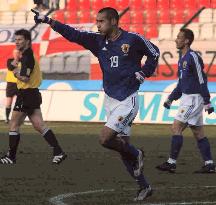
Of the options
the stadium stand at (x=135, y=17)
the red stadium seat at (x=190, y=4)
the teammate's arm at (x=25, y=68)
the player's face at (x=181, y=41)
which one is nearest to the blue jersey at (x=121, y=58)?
the player's face at (x=181, y=41)

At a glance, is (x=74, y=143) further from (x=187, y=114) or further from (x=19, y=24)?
(x=19, y=24)

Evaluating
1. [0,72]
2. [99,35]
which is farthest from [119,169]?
[0,72]

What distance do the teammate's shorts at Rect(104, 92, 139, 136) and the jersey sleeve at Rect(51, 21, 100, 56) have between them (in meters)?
0.60

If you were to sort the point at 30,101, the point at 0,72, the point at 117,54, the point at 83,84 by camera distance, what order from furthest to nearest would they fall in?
the point at 0,72, the point at 83,84, the point at 30,101, the point at 117,54

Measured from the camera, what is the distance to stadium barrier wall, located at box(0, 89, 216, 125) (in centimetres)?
2295

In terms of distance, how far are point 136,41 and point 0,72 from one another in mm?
19920

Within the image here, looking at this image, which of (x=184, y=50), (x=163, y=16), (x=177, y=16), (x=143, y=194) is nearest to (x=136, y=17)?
(x=163, y=16)

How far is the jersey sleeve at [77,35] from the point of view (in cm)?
830

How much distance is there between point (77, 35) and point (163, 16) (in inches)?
830

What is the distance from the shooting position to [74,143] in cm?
1599

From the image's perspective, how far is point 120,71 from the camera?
820cm

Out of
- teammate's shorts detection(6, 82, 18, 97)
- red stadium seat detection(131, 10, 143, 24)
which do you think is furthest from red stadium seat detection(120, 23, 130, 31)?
teammate's shorts detection(6, 82, 18, 97)

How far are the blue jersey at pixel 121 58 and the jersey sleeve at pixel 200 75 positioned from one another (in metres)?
2.58

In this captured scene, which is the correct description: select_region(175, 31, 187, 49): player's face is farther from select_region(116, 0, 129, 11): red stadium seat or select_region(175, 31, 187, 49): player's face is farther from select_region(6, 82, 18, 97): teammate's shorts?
select_region(116, 0, 129, 11): red stadium seat
